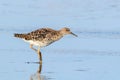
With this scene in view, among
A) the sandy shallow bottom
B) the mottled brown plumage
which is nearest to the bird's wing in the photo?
the mottled brown plumage

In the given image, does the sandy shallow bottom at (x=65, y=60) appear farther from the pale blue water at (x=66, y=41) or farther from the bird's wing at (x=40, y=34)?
the bird's wing at (x=40, y=34)

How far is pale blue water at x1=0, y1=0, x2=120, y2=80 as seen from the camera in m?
11.5

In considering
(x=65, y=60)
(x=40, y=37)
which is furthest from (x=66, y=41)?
(x=65, y=60)

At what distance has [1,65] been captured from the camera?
11852mm

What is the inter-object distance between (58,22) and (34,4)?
2306 millimetres

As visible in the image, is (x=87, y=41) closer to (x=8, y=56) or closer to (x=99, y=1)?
(x=8, y=56)

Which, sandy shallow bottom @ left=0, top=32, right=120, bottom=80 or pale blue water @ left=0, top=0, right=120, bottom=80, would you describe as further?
pale blue water @ left=0, top=0, right=120, bottom=80

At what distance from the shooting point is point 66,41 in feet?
47.1

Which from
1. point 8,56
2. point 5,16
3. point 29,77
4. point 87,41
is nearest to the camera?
point 29,77

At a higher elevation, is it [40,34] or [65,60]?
[40,34]

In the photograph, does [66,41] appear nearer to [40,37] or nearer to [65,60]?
[40,37]

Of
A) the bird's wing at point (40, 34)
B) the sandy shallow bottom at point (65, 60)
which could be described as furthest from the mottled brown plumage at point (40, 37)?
the sandy shallow bottom at point (65, 60)

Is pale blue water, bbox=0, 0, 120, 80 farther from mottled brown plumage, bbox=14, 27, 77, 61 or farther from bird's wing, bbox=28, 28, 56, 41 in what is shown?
bird's wing, bbox=28, 28, 56, 41

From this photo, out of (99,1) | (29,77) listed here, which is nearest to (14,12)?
(99,1)
